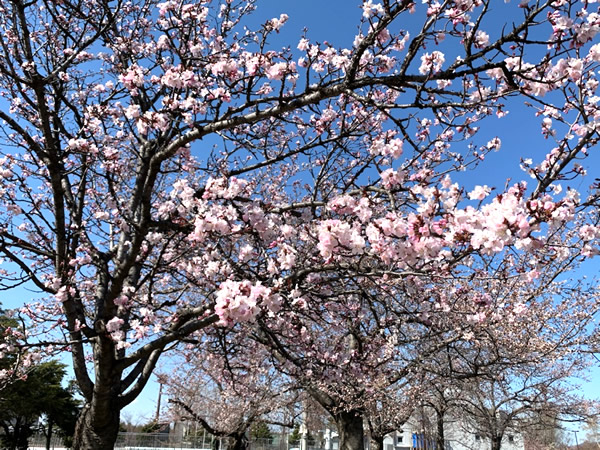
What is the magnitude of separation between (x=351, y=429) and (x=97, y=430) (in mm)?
6403

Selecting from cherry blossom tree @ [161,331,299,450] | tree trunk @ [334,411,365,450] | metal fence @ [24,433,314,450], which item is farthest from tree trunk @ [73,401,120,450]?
metal fence @ [24,433,314,450]

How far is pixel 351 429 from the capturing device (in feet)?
34.8

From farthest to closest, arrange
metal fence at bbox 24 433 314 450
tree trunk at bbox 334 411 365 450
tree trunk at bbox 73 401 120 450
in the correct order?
1. metal fence at bbox 24 433 314 450
2. tree trunk at bbox 334 411 365 450
3. tree trunk at bbox 73 401 120 450

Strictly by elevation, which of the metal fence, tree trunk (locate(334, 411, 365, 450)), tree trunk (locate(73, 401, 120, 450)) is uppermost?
tree trunk (locate(73, 401, 120, 450))

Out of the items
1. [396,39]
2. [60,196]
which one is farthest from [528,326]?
[60,196]

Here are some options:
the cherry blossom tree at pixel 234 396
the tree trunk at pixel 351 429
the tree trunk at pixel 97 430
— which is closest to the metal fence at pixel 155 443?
the cherry blossom tree at pixel 234 396

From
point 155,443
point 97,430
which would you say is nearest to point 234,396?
point 97,430

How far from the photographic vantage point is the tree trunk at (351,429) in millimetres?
10570

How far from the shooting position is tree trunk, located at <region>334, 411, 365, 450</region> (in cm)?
1057

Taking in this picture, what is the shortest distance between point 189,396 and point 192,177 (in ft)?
45.3

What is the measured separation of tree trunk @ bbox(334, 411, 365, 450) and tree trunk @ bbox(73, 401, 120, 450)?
230 inches

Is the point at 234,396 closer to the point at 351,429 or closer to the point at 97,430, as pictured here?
the point at 351,429

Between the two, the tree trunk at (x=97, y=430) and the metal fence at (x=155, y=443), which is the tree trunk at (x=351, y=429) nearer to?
the tree trunk at (x=97, y=430)

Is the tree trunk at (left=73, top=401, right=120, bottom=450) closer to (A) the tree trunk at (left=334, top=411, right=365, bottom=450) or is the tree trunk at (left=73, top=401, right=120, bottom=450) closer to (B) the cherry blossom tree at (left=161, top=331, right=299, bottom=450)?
(B) the cherry blossom tree at (left=161, top=331, right=299, bottom=450)
